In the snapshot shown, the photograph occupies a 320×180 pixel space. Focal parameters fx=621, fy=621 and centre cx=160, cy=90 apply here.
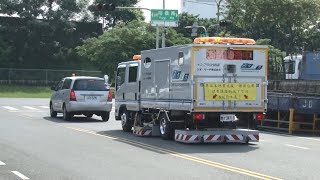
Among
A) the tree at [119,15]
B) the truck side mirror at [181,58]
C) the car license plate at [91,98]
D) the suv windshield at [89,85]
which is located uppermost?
the tree at [119,15]

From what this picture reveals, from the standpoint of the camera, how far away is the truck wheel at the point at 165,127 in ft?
57.8

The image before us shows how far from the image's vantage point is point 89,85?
26.3m

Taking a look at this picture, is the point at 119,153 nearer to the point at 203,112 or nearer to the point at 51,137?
the point at 203,112

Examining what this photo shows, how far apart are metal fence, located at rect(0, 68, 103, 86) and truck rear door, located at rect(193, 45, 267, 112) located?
47954 mm

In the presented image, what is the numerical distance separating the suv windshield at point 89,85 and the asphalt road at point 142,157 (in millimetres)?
5970

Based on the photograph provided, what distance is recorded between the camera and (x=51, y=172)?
37.2 ft

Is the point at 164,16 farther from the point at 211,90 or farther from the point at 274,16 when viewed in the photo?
the point at 211,90

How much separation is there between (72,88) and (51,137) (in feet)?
25.8

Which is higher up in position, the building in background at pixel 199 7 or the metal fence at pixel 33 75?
the building in background at pixel 199 7

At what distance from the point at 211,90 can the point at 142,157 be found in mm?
3598

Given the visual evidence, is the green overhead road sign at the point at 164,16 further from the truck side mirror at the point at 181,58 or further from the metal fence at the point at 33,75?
the metal fence at the point at 33,75

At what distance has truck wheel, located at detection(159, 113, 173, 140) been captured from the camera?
693 inches

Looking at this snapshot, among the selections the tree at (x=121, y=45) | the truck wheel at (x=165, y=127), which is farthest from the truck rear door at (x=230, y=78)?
the tree at (x=121, y=45)

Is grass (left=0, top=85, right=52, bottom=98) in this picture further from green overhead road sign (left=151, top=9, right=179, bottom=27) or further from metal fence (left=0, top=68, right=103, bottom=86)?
green overhead road sign (left=151, top=9, right=179, bottom=27)
